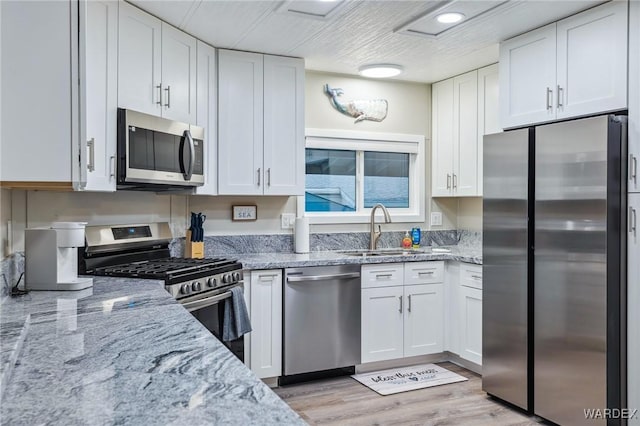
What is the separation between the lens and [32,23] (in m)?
1.78

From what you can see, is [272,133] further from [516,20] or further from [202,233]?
[516,20]

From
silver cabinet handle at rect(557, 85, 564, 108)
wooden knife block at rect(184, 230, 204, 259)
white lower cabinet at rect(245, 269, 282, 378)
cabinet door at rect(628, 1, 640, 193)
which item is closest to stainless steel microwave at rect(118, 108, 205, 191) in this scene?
wooden knife block at rect(184, 230, 204, 259)

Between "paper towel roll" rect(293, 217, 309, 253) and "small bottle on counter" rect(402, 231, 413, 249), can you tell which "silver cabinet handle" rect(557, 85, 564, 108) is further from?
"paper towel roll" rect(293, 217, 309, 253)

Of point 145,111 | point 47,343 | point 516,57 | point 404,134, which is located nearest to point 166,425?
point 47,343

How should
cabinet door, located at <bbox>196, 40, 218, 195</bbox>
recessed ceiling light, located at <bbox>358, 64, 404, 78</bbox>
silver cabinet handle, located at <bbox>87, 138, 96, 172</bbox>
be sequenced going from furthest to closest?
recessed ceiling light, located at <bbox>358, 64, 404, 78</bbox> → cabinet door, located at <bbox>196, 40, 218, 195</bbox> → silver cabinet handle, located at <bbox>87, 138, 96, 172</bbox>

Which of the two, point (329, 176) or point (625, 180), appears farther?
point (329, 176)

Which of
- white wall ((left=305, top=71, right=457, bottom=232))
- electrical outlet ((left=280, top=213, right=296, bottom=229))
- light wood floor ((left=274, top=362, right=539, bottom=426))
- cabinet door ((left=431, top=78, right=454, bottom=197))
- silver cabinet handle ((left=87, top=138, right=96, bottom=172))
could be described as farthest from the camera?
cabinet door ((left=431, top=78, right=454, bottom=197))

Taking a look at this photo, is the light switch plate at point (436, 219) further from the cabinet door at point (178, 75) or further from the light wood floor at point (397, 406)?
the cabinet door at point (178, 75)

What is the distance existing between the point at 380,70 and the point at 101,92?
7.19 ft

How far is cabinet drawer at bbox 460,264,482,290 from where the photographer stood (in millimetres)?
3656

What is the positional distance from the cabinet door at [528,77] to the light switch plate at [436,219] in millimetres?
1410

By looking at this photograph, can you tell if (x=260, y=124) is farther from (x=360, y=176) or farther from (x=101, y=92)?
(x=101, y=92)

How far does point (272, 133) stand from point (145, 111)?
1.04m

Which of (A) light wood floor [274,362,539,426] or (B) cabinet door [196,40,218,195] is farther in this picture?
(B) cabinet door [196,40,218,195]
